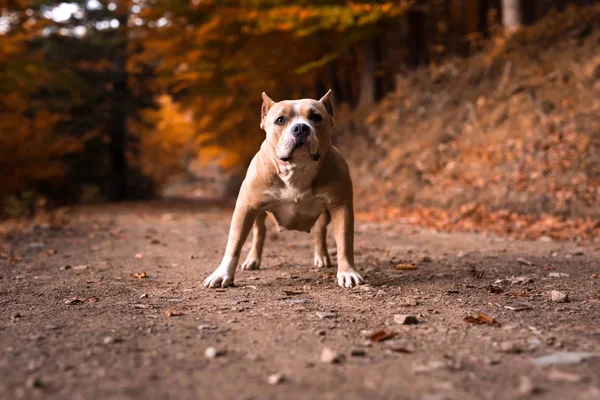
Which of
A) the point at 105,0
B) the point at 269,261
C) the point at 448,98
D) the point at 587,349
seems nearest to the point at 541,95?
the point at 448,98

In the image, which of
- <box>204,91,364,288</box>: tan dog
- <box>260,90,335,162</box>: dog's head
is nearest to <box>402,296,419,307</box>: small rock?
<box>204,91,364,288</box>: tan dog

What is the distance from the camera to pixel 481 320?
3066 mm

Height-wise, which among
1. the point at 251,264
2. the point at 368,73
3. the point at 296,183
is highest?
the point at 368,73

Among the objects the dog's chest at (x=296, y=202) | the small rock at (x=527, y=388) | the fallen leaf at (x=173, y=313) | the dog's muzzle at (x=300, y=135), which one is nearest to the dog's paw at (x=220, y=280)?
the dog's chest at (x=296, y=202)

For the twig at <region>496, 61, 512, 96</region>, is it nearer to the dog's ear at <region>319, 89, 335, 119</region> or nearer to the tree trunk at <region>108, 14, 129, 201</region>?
the dog's ear at <region>319, 89, 335, 119</region>

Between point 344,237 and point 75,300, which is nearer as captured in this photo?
point 75,300

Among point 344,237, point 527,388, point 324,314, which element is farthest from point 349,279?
point 527,388

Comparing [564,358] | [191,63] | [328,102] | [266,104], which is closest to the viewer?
[564,358]

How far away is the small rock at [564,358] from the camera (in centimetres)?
235

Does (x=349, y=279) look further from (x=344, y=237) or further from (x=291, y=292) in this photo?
(x=291, y=292)

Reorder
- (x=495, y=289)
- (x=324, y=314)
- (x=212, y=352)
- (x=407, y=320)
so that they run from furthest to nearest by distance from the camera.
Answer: (x=495, y=289)
(x=324, y=314)
(x=407, y=320)
(x=212, y=352)

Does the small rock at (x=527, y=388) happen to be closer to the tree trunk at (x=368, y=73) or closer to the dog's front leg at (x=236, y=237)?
the dog's front leg at (x=236, y=237)

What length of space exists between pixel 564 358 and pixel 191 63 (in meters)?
13.5

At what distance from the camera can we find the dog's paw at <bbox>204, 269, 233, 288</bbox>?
4.12 metres
